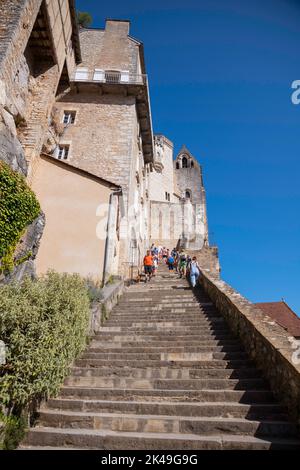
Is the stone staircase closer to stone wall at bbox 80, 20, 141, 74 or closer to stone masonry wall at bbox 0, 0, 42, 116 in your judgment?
stone masonry wall at bbox 0, 0, 42, 116

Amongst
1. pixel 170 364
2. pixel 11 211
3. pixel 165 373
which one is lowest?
pixel 165 373

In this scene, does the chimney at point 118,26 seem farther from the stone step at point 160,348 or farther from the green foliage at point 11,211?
the stone step at point 160,348

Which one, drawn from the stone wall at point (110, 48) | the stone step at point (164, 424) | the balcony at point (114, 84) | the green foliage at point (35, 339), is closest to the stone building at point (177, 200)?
the balcony at point (114, 84)

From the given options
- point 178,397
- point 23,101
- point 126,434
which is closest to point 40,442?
point 126,434

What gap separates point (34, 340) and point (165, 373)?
2374 mm

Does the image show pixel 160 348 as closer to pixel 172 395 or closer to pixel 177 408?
pixel 172 395

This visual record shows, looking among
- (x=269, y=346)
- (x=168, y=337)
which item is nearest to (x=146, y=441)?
(x=269, y=346)

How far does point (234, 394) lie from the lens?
4195mm

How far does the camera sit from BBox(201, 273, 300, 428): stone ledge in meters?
3.73

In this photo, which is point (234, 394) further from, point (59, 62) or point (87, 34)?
point (87, 34)

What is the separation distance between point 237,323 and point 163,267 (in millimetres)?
11689

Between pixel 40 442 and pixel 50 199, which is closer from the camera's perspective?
pixel 40 442

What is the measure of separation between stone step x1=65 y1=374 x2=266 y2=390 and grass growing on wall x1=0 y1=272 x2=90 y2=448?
43cm

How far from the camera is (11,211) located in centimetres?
708
